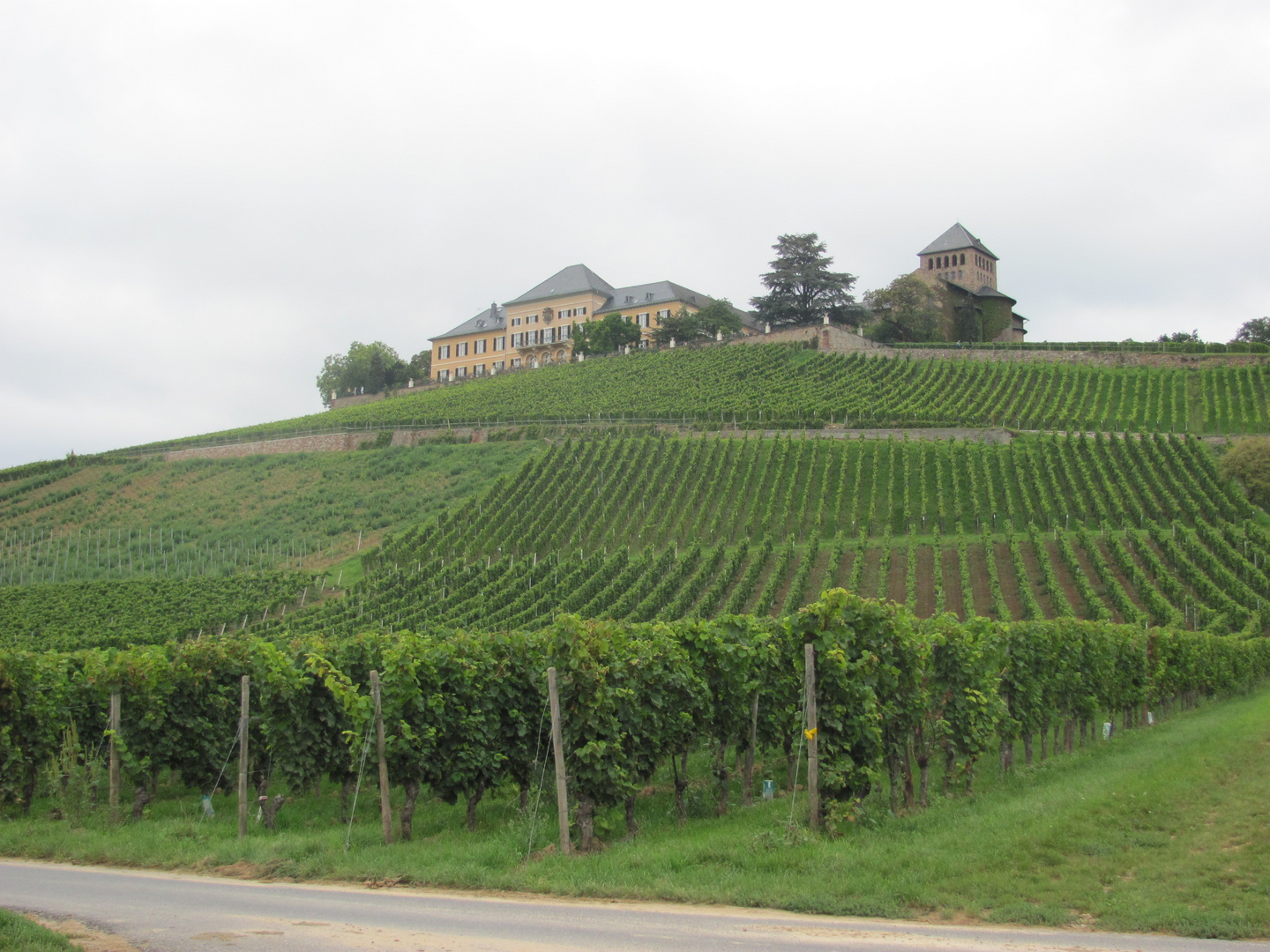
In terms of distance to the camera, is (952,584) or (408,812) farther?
(952,584)

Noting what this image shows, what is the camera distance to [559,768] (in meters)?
11.9

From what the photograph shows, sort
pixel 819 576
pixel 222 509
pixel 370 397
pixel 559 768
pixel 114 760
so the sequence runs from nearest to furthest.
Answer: pixel 559 768 → pixel 114 760 → pixel 819 576 → pixel 222 509 → pixel 370 397

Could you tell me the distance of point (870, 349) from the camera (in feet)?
268

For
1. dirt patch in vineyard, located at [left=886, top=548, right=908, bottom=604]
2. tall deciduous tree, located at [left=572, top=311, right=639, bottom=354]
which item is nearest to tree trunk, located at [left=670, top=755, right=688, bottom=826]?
dirt patch in vineyard, located at [left=886, top=548, right=908, bottom=604]

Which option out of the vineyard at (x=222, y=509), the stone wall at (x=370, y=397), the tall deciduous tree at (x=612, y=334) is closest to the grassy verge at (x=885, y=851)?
the vineyard at (x=222, y=509)

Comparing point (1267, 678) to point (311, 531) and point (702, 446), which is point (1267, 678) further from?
point (311, 531)

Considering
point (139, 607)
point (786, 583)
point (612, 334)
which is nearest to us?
point (786, 583)

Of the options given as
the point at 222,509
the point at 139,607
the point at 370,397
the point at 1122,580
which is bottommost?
the point at 1122,580

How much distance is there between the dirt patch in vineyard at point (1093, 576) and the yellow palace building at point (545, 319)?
6359cm

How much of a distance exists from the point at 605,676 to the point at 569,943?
497cm

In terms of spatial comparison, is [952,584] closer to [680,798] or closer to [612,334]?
[680,798]

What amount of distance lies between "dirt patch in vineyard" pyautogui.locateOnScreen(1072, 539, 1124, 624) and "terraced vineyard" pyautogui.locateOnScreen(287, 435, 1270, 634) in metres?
0.13

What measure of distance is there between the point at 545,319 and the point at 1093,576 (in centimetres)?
7769

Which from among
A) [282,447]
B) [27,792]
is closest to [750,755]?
[27,792]
